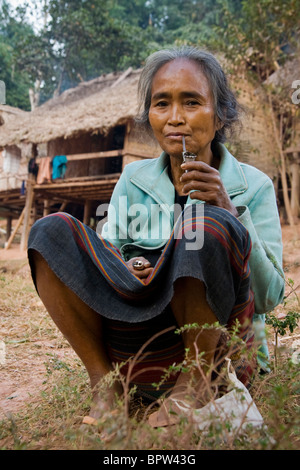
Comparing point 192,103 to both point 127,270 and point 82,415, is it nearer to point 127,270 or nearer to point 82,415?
point 127,270

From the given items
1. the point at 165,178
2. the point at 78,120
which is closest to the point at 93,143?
the point at 78,120

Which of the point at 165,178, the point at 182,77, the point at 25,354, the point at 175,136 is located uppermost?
the point at 182,77

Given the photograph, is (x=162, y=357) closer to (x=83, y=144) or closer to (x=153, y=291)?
(x=153, y=291)

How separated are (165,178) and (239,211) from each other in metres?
0.54

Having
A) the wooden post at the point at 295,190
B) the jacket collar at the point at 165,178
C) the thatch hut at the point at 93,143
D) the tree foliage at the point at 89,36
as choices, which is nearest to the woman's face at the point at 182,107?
the jacket collar at the point at 165,178

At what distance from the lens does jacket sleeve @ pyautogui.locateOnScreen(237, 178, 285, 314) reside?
5.34 ft

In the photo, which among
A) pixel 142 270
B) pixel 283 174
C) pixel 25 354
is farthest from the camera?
pixel 283 174

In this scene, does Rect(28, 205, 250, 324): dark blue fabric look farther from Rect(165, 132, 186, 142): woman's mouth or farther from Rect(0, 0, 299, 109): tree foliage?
Answer: Rect(0, 0, 299, 109): tree foliage

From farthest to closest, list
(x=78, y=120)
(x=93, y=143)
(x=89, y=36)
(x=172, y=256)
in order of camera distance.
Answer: (x=89, y=36)
(x=93, y=143)
(x=78, y=120)
(x=172, y=256)

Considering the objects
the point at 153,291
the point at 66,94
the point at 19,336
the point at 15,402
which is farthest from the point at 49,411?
the point at 66,94

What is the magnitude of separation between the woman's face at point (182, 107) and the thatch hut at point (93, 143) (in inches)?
243

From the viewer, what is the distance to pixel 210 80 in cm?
198

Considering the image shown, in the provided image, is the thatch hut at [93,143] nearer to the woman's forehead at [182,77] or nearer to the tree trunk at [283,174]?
the tree trunk at [283,174]

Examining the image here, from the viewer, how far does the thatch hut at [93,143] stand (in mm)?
9492
